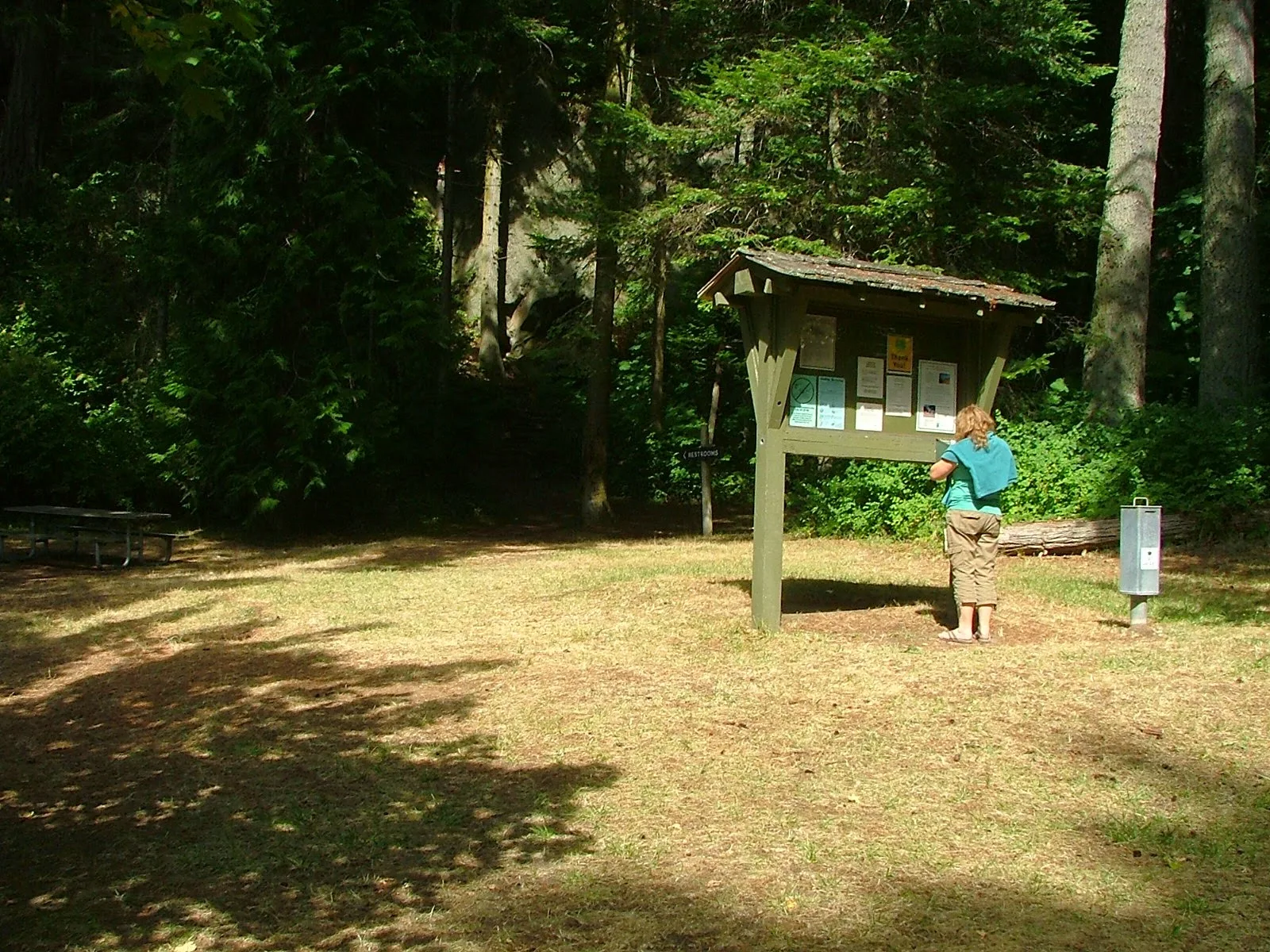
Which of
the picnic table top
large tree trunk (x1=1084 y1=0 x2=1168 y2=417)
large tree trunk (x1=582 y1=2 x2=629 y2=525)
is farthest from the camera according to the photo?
large tree trunk (x1=582 y1=2 x2=629 y2=525)

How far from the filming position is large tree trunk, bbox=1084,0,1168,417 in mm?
16984

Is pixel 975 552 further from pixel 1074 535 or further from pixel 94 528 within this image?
pixel 94 528

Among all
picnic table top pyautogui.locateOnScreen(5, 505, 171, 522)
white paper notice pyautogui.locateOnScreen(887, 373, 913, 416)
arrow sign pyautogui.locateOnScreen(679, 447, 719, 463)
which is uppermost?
white paper notice pyautogui.locateOnScreen(887, 373, 913, 416)

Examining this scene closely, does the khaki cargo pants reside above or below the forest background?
below

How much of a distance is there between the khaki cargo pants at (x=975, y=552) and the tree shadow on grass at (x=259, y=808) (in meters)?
3.76

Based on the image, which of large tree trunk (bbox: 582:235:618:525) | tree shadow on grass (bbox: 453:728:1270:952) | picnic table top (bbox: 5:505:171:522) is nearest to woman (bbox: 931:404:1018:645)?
tree shadow on grass (bbox: 453:728:1270:952)

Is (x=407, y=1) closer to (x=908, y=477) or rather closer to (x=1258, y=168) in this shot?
(x=908, y=477)

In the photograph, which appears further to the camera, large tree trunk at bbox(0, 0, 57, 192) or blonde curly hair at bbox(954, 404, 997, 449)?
large tree trunk at bbox(0, 0, 57, 192)

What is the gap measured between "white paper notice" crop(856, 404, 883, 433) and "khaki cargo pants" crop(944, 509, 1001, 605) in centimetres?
94

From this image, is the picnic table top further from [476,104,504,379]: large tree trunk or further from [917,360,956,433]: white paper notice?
[476,104,504,379]: large tree trunk

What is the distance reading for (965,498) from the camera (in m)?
9.02

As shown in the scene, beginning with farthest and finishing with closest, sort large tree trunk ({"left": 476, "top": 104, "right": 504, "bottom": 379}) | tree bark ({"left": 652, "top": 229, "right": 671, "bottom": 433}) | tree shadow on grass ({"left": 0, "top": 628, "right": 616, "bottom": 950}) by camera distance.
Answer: large tree trunk ({"left": 476, "top": 104, "right": 504, "bottom": 379})
tree bark ({"left": 652, "top": 229, "right": 671, "bottom": 433})
tree shadow on grass ({"left": 0, "top": 628, "right": 616, "bottom": 950})

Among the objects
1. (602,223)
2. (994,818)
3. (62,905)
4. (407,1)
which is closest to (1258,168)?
(602,223)

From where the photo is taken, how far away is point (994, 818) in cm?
533
